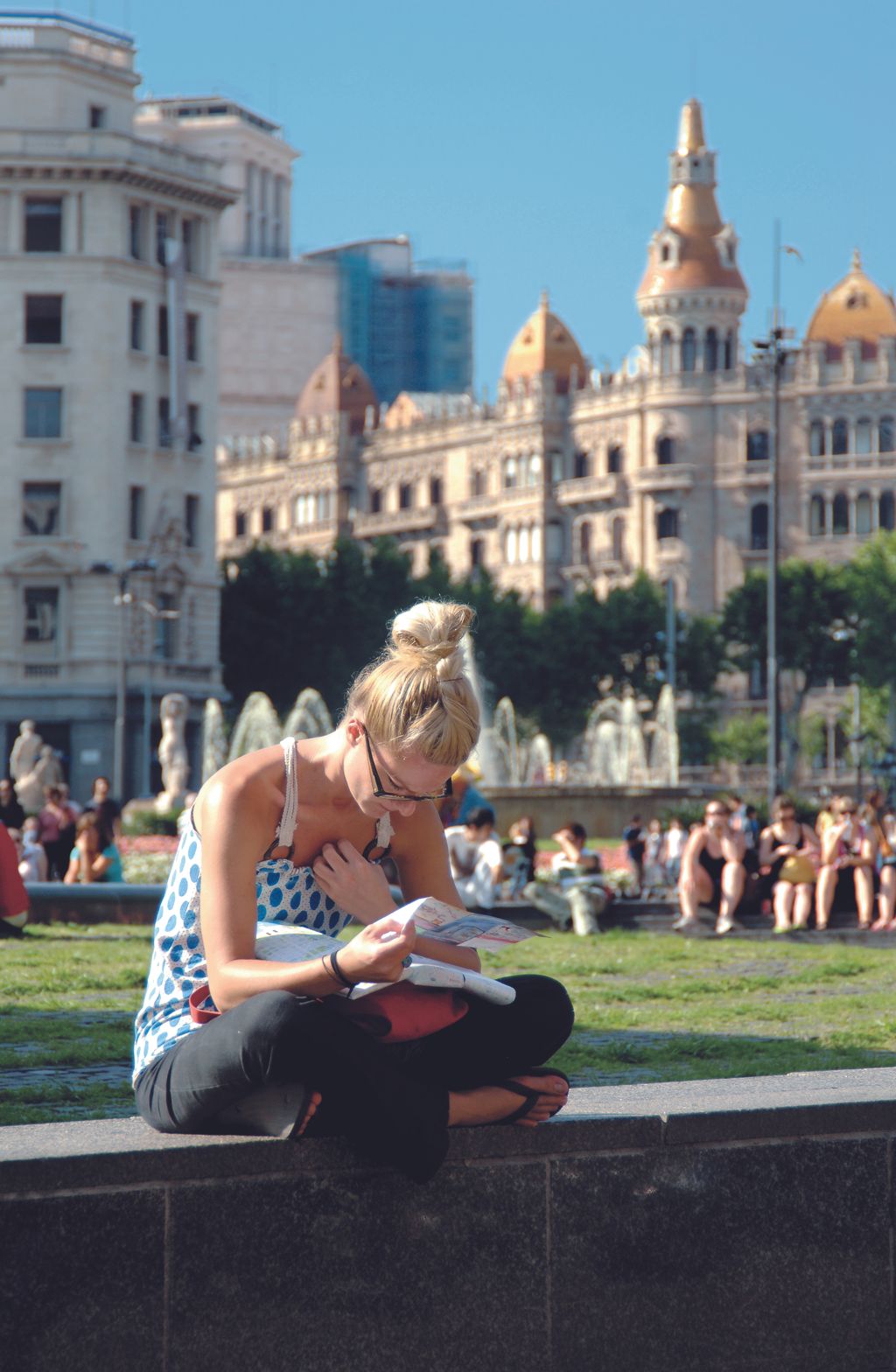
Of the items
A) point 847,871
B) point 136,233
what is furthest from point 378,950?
point 136,233

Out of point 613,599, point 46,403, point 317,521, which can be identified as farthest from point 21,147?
point 317,521

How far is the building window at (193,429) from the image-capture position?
230 ft

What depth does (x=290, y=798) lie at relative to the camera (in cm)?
504

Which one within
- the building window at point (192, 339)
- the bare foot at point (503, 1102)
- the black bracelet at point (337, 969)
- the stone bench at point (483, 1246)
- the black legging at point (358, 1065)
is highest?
the building window at point (192, 339)

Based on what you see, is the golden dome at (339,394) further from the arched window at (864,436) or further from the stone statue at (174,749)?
the stone statue at (174,749)

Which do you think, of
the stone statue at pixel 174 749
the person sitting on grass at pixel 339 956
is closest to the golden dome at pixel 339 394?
the stone statue at pixel 174 749

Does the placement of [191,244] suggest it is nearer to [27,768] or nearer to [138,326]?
[138,326]

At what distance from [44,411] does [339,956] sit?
6431 centimetres

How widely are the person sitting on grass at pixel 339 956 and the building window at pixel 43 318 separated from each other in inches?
2530

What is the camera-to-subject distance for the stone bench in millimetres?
4762

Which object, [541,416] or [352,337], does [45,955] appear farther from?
[352,337]

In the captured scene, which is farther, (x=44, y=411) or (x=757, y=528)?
(x=757, y=528)

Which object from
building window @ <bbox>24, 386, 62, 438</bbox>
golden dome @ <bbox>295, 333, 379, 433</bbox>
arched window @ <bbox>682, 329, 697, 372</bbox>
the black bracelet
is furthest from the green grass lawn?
golden dome @ <bbox>295, 333, 379, 433</bbox>

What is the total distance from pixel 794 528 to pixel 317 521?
2808 cm
